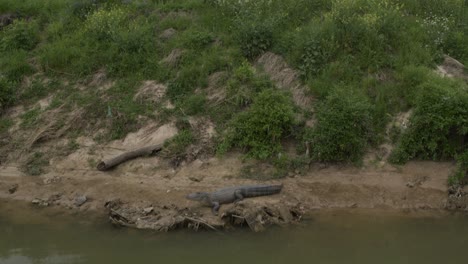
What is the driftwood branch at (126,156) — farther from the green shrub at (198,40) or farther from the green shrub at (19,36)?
the green shrub at (19,36)

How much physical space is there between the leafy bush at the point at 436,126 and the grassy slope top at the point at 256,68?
19mm

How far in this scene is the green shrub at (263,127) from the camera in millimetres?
9914

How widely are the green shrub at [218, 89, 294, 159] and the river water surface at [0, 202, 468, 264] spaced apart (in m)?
1.83

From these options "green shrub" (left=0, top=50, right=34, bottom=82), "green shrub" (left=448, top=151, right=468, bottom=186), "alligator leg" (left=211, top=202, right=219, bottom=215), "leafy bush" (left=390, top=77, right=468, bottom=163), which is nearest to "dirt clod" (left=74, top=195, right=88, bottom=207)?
"alligator leg" (left=211, top=202, right=219, bottom=215)

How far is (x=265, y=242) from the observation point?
7781 mm

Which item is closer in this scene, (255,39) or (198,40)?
(255,39)

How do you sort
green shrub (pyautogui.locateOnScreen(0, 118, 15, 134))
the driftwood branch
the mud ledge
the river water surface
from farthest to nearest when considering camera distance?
1. green shrub (pyautogui.locateOnScreen(0, 118, 15, 134))
2. the driftwood branch
3. the mud ledge
4. the river water surface

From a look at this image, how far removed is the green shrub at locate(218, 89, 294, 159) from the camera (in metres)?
9.91

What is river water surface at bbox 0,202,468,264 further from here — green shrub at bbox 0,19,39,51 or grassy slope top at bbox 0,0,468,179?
green shrub at bbox 0,19,39,51

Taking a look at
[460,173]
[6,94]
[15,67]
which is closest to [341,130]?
[460,173]

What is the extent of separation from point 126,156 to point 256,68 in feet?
10.7

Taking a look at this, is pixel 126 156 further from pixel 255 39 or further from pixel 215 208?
pixel 255 39

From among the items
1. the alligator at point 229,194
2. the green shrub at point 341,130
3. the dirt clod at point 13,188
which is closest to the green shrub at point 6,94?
the dirt clod at point 13,188

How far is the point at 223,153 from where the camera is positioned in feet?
33.1
